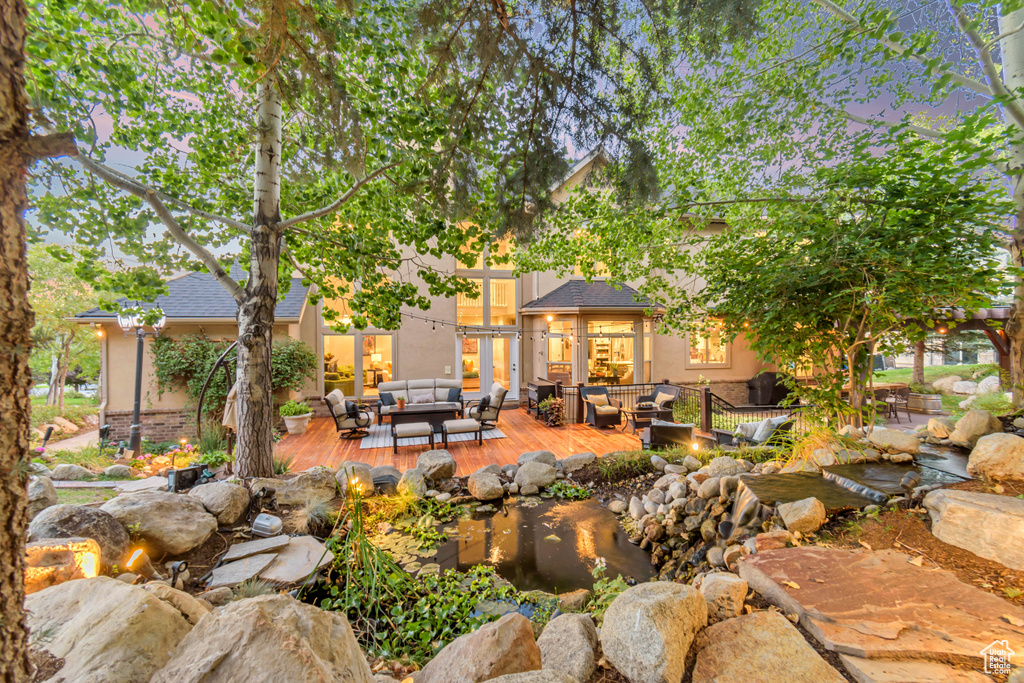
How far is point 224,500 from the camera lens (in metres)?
3.56

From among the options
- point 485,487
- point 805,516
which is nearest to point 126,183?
point 485,487

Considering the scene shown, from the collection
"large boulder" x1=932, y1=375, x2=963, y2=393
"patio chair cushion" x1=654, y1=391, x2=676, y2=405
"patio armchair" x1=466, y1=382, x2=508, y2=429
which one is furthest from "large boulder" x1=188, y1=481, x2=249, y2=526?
"large boulder" x1=932, y1=375, x2=963, y2=393

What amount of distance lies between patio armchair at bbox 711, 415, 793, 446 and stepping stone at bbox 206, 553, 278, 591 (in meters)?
5.95

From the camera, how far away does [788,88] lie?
3977 millimetres

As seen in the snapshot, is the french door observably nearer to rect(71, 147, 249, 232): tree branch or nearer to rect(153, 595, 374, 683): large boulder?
rect(71, 147, 249, 232): tree branch

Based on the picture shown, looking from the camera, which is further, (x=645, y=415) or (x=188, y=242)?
(x=645, y=415)

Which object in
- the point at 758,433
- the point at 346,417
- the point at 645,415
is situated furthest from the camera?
the point at 645,415

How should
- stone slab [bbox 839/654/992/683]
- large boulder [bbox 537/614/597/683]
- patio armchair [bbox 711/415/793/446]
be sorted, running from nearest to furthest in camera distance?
stone slab [bbox 839/654/992/683], large boulder [bbox 537/614/597/683], patio armchair [bbox 711/415/793/446]

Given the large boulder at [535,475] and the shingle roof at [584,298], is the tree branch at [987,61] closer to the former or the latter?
the large boulder at [535,475]

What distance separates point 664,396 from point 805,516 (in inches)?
258

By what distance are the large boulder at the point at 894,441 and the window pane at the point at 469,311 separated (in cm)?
999

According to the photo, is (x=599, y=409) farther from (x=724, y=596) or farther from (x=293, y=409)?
(x=293, y=409)

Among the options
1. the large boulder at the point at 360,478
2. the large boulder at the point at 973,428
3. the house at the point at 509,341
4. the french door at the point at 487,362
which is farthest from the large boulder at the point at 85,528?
the french door at the point at 487,362

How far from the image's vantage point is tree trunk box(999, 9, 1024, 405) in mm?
3348
